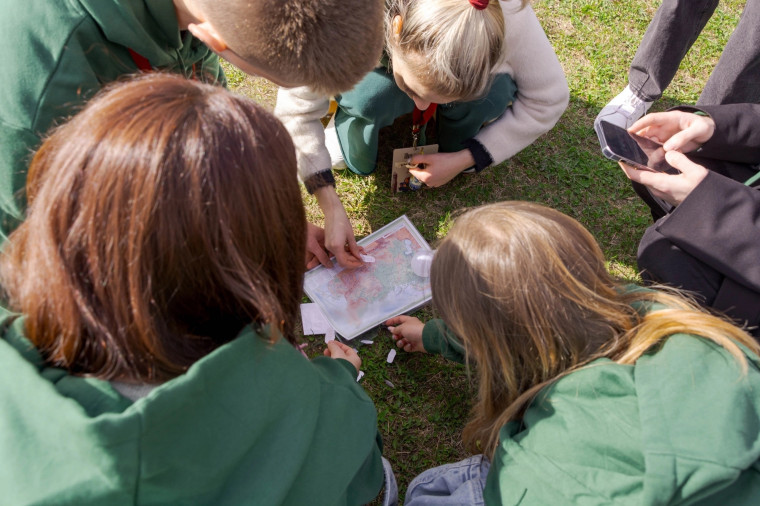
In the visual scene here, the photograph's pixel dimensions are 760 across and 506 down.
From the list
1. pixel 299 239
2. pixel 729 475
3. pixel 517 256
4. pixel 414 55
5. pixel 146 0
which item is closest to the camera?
pixel 729 475

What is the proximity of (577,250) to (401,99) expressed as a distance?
1.20m

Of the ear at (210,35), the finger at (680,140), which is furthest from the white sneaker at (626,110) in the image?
the ear at (210,35)

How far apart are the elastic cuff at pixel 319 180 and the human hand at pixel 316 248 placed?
0.17 metres

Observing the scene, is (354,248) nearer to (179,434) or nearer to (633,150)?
(633,150)

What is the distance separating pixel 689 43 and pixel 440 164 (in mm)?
1412

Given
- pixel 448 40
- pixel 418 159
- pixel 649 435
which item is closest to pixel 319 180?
pixel 418 159

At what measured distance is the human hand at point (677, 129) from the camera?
2.06 m

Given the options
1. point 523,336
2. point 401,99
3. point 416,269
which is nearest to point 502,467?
point 523,336

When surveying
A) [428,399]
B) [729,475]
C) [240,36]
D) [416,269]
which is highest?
[240,36]

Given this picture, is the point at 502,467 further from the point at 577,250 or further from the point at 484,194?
the point at 484,194

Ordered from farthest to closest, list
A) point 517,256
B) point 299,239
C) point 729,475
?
point 517,256
point 299,239
point 729,475

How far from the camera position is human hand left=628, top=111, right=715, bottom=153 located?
6.76ft

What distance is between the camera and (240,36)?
3.97 ft

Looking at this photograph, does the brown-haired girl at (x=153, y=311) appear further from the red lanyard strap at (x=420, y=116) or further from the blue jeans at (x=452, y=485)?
the red lanyard strap at (x=420, y=116)
